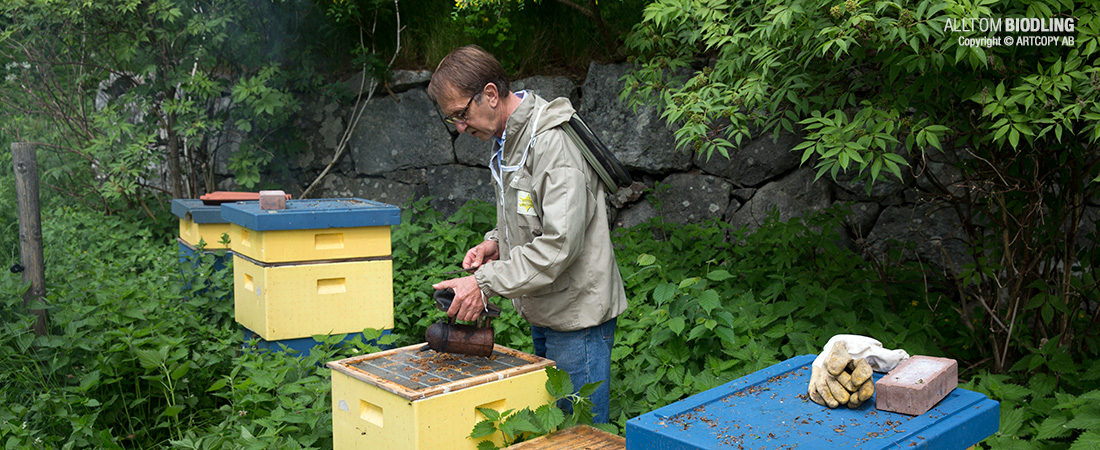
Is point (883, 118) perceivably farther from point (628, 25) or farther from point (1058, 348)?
point (628, 25)

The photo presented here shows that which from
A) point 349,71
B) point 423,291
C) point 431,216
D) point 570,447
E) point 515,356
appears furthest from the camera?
point 349,71

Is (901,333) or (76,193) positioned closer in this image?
(901,333)

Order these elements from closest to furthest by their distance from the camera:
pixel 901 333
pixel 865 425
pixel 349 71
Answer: pixel 865 425 < pixel 901 333 < pixel 349 71

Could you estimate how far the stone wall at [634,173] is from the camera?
479cm

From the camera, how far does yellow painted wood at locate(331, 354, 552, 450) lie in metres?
2.29

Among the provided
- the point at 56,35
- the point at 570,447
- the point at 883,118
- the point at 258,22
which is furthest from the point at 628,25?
the point at 56,35

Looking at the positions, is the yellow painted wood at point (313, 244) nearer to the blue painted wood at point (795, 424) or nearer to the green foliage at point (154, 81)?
the blue painted wood at point (795, 424)

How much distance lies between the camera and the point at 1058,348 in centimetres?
342

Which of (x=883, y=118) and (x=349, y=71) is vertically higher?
(x=349, y=71)

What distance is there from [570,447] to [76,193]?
23.0ft

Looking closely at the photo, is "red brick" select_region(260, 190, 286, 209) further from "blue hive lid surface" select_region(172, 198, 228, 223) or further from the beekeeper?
the beekeeper

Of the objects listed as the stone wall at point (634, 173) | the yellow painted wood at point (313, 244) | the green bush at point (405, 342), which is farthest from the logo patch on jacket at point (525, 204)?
the stone wall at point (634, 173)

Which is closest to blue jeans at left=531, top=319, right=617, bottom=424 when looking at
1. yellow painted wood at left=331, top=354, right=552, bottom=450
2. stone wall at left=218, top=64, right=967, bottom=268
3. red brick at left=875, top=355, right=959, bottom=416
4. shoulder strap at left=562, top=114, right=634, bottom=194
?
yellow painted wood at left=331, top=354, right=552, bottom=450

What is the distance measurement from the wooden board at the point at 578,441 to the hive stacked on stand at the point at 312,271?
1766 mm
